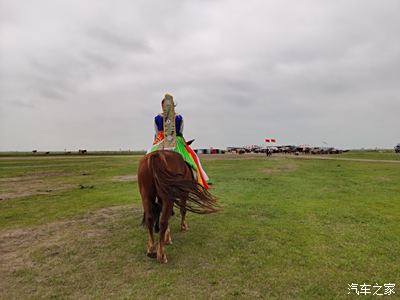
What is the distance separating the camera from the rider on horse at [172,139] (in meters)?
5.83

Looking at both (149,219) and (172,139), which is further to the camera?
(172,139)

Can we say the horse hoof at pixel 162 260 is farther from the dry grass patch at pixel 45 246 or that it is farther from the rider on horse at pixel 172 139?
the rider on horse at pixel 172 139

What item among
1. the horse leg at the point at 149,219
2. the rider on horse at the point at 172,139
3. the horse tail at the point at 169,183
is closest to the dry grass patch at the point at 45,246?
the horse leg at the point at 149,219

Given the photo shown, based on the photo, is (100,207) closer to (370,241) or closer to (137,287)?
(137,287)

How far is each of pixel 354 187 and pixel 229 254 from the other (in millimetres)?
9688

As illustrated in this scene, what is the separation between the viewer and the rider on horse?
5.83 metres

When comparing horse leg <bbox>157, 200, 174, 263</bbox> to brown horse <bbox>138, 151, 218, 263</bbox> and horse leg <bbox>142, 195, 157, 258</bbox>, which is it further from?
horse leg <bbox>142, 195, 157, 258</bbox>

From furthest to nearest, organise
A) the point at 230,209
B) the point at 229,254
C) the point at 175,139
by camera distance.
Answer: the point at 230,209
the point at 175,139
the point at 229,254

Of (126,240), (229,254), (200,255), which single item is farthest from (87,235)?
(229,254)

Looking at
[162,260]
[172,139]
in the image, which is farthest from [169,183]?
[162,260]

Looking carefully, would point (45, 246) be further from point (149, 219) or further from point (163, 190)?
point (163, 190)

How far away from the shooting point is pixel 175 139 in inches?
232

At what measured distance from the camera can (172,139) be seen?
Answer: 584 cm

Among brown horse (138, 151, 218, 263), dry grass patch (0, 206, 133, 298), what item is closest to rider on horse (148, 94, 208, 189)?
brown horse (138, 151, 218, 263)
